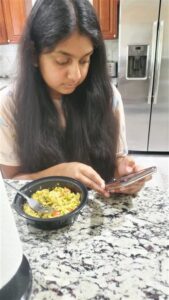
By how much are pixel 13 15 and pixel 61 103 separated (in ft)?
6.39

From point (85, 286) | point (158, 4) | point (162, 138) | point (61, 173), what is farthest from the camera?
point (162, 138)

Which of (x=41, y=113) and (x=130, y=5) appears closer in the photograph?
(x=41, y=113)

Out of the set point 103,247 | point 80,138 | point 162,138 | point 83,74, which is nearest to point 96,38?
point 83,74

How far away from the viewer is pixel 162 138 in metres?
2.60

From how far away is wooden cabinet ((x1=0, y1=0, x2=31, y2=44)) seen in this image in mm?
2441

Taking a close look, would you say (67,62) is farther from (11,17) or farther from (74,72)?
(11,17)

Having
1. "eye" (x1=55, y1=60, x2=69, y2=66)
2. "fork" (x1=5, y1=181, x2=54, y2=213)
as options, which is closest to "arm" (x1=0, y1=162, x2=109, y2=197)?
"fork" (x1=5, y1=181, x2=54, y2=213)

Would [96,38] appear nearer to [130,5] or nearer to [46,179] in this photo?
[46,179]

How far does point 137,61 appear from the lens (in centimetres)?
226

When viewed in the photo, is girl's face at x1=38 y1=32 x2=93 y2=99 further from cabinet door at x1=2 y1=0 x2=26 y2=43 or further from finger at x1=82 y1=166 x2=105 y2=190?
cabinet door at x1=2 y1=0 x2=26 y2=43

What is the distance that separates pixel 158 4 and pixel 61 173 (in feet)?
6.33

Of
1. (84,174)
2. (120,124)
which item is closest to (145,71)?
(120,124)

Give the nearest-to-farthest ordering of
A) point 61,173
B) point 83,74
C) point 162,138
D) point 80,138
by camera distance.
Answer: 1. point 61,173
2. point 83,74
3. point 80,138
4. point 162,138

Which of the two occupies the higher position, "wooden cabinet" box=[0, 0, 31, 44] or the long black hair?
"wooden cabinet" box=[0, 0, 31, 44]
